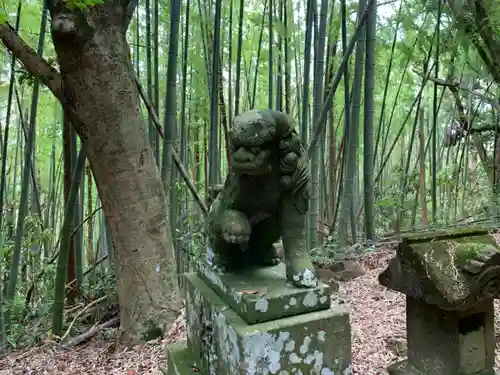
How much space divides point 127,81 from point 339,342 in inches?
71.0

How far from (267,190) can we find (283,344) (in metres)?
0.50

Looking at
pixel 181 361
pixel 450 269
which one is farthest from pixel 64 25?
pixel 450 269

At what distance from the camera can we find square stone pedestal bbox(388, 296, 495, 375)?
1632 millimetres

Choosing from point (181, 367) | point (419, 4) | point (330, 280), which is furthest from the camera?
point (419, 4)

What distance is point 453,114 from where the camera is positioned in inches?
244

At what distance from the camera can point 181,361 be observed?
1.89 m

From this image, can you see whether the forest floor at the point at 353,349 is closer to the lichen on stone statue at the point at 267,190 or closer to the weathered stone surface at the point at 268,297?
the weathered stone surface at the point at 268,297

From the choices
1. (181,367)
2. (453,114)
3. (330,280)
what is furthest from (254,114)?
(453,114)

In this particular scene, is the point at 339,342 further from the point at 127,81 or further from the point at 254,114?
the point at 127,81

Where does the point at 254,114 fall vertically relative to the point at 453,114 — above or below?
below

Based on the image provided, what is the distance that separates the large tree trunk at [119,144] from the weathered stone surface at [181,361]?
0.58 meters

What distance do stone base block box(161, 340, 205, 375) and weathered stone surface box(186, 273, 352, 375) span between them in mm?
300

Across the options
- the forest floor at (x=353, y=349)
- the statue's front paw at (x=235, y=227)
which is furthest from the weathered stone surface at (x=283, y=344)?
the forest floor at (x=353, y=349)

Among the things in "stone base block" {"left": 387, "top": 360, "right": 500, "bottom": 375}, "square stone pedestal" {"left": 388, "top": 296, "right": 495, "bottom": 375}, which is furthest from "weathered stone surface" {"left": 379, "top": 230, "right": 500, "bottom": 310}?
"stone base block" {"left": 387, "top": 360, "right": 500, "bottom": 375}
